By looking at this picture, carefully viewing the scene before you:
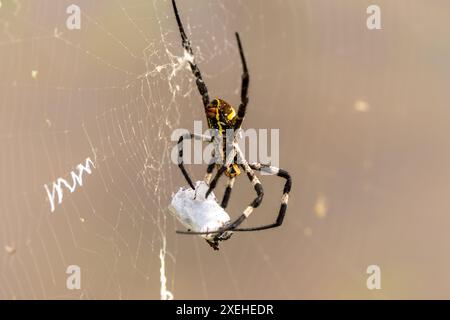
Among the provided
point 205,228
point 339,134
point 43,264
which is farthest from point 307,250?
point 205,228

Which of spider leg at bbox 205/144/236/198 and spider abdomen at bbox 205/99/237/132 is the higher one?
spider abdomen at bbox 205/99/237/132

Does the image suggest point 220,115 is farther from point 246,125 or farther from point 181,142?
point 246,125

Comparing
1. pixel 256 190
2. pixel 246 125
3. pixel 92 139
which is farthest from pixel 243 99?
pixel 246 125

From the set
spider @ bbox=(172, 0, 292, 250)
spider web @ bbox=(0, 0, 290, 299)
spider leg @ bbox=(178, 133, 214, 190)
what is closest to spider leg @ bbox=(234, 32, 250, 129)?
spider @ bbox=(172, 0, 292, 250)

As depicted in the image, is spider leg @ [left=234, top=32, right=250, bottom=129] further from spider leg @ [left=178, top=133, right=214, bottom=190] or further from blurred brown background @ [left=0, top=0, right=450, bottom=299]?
blurred brown background @ [left=0, top=0, right=450, bottom=299]

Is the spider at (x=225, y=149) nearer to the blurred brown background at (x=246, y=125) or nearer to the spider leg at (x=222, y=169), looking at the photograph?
the spider leg at (x=222, y=169)

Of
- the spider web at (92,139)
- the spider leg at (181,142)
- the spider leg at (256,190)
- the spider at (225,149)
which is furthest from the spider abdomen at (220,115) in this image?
the spider web at (92,139)

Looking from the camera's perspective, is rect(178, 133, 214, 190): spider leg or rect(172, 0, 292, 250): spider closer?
rect(172, 0, 292, 250): spider
